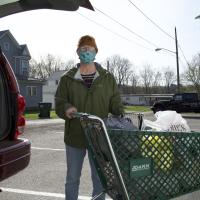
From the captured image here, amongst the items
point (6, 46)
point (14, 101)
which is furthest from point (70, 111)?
point (6, 46)

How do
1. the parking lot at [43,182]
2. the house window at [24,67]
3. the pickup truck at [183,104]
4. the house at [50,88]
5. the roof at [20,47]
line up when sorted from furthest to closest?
the house at [50,88], the house window at [24,67], the roof at [20,47], the pickup truck at [183,104], the parking lot at [43,182]

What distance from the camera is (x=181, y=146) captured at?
370cm

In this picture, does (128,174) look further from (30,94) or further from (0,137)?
(30,94)

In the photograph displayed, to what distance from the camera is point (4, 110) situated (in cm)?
438

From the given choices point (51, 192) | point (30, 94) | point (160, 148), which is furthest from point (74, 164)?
point (30, 94)

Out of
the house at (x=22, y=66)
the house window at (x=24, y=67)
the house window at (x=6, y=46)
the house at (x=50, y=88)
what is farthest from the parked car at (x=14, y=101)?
the house at (x=50, y=88)

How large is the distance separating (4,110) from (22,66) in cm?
4357

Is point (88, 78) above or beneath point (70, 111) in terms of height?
above

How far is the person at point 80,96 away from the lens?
4.29 m

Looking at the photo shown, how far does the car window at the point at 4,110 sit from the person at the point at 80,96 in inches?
20.8

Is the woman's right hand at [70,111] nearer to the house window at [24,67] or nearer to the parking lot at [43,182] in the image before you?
the parking lot at [43,182]

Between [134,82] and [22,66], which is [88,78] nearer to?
[22,66]

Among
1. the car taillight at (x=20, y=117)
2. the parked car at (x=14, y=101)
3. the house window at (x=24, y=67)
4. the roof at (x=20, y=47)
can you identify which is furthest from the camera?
the house window at (x=24, y=67)

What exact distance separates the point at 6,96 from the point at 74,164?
3.23 feet
